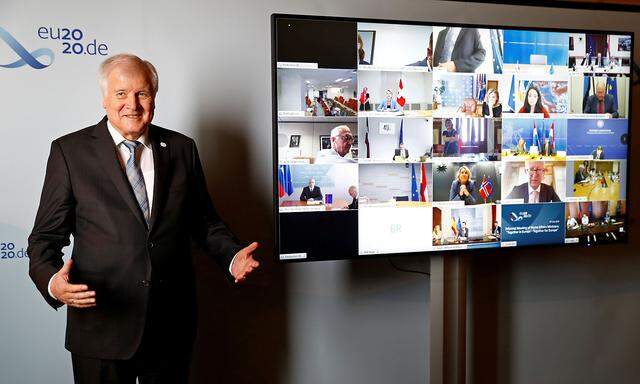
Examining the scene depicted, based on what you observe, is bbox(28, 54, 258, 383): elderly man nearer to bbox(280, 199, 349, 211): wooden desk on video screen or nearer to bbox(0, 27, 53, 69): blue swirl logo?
bbox(280, 199, 349, 211): wooden desk on video screen

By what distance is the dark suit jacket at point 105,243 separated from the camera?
6.29 feet

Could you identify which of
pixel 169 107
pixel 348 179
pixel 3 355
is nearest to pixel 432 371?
pixel 348 179

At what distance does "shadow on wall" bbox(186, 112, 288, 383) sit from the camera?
2.79 m

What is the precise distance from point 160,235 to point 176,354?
43 centimetres

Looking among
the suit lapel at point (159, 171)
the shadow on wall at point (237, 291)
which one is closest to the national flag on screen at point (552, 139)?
the shadow on wall at point (237, 291)

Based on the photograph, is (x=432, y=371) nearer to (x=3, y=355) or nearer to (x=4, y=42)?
(x=3, y=355)

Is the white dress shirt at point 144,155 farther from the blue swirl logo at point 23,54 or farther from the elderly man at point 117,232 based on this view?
the blue swirl logo at point 23,54

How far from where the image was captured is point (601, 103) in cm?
278

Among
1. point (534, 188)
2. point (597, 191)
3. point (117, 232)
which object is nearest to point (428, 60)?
point (534, 188)

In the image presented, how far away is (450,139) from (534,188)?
0.47m

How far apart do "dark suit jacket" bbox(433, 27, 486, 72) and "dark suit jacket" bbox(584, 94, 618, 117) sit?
0.58 meters

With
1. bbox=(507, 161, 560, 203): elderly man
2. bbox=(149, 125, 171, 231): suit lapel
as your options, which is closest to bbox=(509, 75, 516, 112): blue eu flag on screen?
bbox=(507, 161, 560, 203): elderly man

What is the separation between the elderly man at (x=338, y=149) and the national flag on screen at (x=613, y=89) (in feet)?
4.19

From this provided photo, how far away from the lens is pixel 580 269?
3.40m
